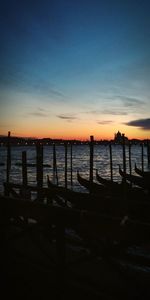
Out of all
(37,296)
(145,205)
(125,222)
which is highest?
(125,222)

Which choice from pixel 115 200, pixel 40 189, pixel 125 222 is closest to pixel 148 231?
pixel 125 222

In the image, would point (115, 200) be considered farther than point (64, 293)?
Yes

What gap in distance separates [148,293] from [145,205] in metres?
2.28

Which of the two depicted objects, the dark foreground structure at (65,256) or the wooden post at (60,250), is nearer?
the dark foreground structure at (65,256)

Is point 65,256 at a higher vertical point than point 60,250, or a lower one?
lower

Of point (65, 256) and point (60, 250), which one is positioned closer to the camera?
point (60, 250)

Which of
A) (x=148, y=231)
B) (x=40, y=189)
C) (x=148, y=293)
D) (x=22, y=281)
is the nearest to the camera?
(x=148, y=231)

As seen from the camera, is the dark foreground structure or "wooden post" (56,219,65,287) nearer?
the dark foreground structure

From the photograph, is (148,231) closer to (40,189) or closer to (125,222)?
(125,222)

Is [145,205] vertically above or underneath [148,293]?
above

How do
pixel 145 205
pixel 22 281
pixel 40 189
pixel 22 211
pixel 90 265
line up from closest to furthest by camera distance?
pixel 22 211 → pixel 22 281 → pixel 90 265 → pixel 145 205 → pixel 40 189

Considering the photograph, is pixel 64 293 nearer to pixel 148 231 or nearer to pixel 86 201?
pixel 148 231

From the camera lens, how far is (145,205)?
21.6 feet

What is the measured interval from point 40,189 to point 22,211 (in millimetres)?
3345
